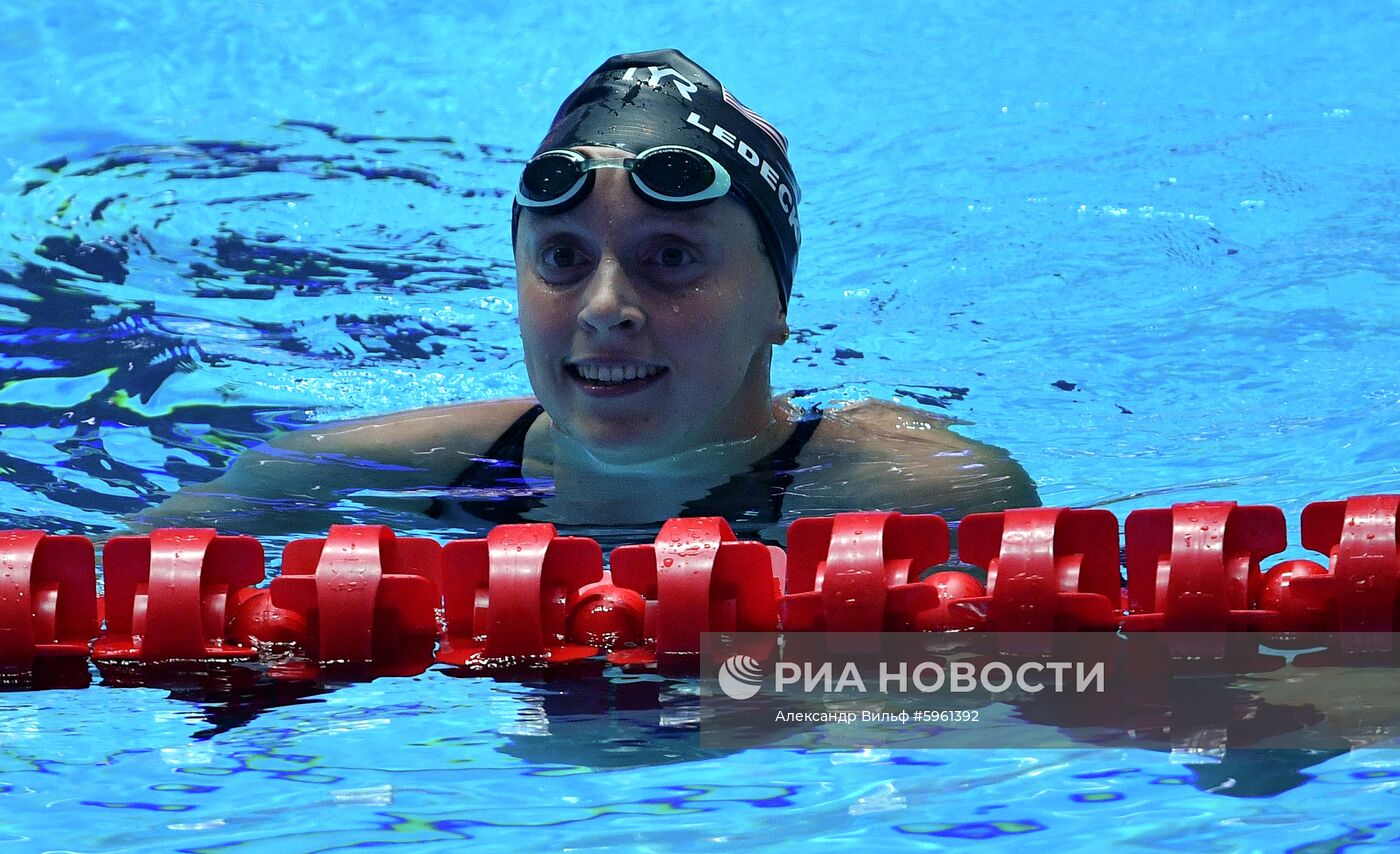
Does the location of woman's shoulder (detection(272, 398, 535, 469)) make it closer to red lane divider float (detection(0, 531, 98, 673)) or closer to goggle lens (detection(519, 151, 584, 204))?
goggle lens (detection(519, 151, 584, 204))

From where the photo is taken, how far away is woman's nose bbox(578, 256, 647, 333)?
3.07 metres

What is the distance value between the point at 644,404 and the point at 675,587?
27.5 inches

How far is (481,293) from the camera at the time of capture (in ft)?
18.7

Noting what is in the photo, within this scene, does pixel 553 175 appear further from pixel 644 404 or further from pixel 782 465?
pixel 782 465

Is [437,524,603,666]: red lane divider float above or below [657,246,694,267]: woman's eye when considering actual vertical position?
below

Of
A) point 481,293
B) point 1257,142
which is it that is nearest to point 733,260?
point 481,293

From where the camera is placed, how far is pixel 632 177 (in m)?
3.17

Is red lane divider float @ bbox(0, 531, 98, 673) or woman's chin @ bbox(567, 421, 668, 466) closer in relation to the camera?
red lane divider float @ bbox(0, 531, 98, 673)

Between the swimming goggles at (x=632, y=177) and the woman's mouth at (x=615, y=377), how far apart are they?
34 cm

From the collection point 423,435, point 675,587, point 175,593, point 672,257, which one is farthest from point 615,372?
point 175,593

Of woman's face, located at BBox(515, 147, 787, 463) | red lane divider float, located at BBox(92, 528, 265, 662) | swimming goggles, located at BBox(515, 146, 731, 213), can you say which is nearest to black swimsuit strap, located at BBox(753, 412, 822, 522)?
woman's face, located at BBox(515, 147, 787, 463)

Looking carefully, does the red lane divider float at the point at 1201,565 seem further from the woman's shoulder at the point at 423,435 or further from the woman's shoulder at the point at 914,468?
the woman's shoulder at the point at 423,435

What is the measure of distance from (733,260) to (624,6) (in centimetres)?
529

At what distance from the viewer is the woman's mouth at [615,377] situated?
3.15 m
